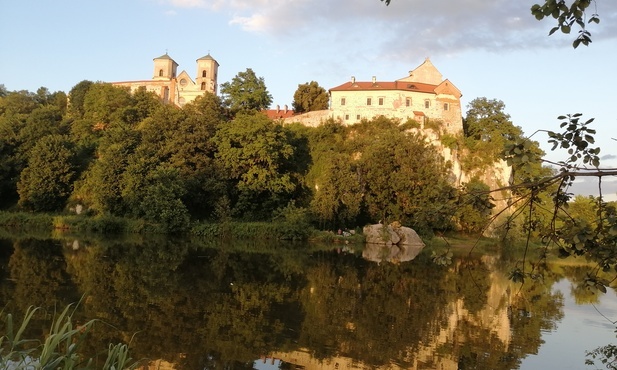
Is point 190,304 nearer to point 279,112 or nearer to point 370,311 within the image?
point 370,311

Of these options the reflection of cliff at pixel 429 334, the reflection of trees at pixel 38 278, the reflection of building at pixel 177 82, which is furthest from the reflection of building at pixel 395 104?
the reflection of cliff at pixel 429 334

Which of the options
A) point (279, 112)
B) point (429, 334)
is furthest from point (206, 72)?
point (429, 334)

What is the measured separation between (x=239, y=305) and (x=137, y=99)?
51.3m

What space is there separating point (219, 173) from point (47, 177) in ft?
54.7

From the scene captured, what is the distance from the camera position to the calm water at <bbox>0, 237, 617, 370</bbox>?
1073cm

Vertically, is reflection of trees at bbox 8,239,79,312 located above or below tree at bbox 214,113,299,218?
below

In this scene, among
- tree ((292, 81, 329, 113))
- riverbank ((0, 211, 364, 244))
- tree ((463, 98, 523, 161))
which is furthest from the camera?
tree ((292, 81, 329, 113))

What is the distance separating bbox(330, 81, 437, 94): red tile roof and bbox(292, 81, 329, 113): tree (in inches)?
189

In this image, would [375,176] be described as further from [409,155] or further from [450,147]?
[450,147]

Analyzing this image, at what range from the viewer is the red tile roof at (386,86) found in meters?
56.3

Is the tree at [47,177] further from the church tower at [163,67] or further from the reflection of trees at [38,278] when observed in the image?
the church tower at [163,67]

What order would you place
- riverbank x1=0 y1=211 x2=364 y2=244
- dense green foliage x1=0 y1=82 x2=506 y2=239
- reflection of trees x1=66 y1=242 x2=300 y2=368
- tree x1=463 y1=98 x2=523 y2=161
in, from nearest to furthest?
reflection of trees x1=66 y1=242 x2=300 y2=368 → riverbank x1=0 y1=211 x2=364 y2=244 → dense green foliage x1=0 y1=82 x2=506 y2=239 → tree x1=463 y1=98 x2=523 y2=161

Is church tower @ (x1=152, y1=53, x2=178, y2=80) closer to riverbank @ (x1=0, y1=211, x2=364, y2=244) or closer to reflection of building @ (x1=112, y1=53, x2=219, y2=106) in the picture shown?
reflection of building @ (x1=112, y1=53, x2=219, y2=106)

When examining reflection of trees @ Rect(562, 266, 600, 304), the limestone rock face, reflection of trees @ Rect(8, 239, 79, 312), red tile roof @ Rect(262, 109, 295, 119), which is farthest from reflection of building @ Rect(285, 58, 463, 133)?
reflection of trees @ Rect(8, 239, 79, 312)
